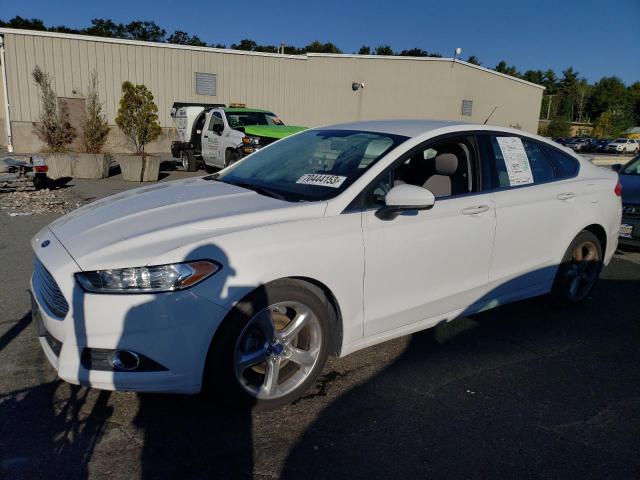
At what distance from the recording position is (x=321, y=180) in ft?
11.4

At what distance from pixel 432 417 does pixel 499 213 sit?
162 cm

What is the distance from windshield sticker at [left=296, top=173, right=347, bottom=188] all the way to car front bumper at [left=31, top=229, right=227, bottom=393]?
114 cm

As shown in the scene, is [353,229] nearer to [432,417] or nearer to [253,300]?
[253,300]

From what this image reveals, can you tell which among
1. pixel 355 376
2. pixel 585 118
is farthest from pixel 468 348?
pixel 585 118

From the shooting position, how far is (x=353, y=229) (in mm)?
3107

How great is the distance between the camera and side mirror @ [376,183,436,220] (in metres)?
3.12

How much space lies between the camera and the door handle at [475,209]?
145 inches

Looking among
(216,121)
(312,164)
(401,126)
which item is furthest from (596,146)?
(312,164)

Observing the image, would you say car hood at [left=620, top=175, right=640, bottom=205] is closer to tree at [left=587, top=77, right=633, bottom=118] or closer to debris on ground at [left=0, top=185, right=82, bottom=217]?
debris on ground at [left=0, top=185, right=82, bottom=217]

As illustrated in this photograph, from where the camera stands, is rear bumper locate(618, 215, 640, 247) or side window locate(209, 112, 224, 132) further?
side window locate(209, 112, 224, 132)

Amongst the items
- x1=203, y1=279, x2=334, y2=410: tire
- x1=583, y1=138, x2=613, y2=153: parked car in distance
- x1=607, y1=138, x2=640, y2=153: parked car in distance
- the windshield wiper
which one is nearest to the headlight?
x1=203, y1=279, x2=334, y2=410: tire

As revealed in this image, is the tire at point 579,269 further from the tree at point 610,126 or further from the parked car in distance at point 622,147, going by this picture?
the tree at point 610,126

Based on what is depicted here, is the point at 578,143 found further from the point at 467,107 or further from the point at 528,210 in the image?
the point at 528,210

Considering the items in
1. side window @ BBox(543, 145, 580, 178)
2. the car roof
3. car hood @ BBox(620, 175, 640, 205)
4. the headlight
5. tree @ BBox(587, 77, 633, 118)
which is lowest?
the headlight
